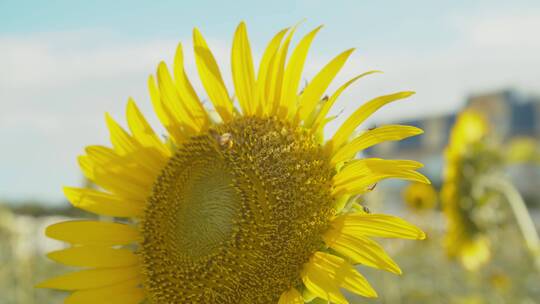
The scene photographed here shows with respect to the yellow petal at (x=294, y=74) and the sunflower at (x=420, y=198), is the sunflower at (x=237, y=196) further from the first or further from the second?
the sunflower at (x=420, y=198)

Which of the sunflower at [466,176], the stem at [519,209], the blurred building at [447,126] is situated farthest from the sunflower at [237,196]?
the blurred building at [447,126]

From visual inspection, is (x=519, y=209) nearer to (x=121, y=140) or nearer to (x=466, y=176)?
(x=466, y=176)

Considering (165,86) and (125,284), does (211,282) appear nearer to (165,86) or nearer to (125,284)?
(125,284)

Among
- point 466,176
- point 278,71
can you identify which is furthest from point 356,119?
point 466,176

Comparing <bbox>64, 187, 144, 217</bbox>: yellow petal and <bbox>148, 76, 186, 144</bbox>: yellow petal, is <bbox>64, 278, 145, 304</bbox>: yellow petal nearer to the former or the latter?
<bbox>64, 187, 144, 217</bbox>: yellow petal

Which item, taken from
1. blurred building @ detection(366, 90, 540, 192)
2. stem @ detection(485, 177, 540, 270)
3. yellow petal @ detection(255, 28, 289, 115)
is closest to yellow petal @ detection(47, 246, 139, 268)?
yellow petal @ detection(255, 28, 289, 115)

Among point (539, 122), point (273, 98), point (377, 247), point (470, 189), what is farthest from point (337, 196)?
point (539, 122)
